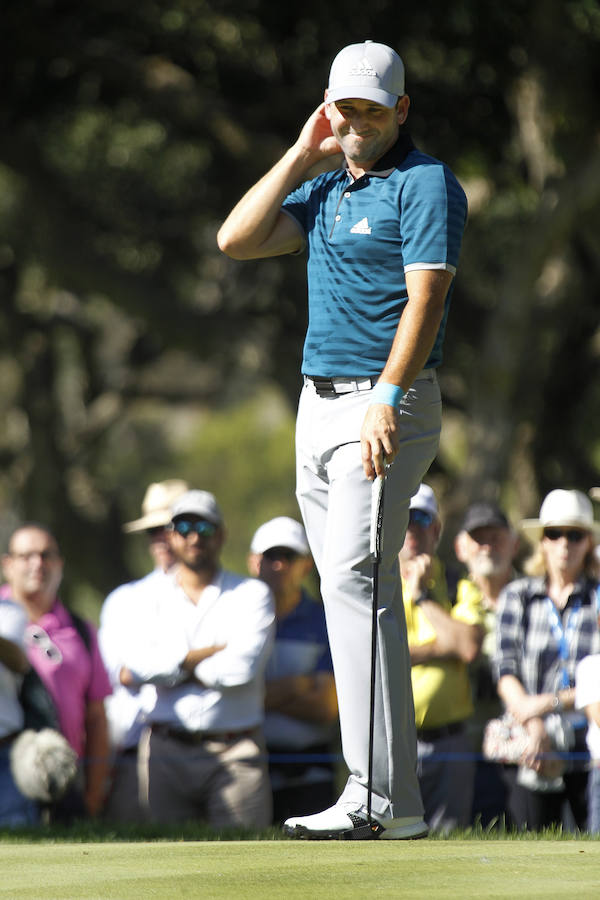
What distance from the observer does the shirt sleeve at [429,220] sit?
4445 mm

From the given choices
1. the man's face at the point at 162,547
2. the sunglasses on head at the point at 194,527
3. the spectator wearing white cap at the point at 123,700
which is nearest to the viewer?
the spectator wearing white cap at the point at 123,700

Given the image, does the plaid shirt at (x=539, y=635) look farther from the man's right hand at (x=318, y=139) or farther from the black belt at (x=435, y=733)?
the man's right hand at (x=318, y=139)

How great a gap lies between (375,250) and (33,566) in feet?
12.1

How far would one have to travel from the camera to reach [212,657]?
278 inches

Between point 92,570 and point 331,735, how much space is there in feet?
40.9

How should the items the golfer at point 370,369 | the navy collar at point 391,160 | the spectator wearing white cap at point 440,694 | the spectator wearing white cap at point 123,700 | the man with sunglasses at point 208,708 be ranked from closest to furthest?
the golfer at point 370,369, the navy collar at point 391,160, the man with sunglasses at point 208,708, the spectator wearing white cap at point 440,694, the spectator wearing white cap at point 123,700

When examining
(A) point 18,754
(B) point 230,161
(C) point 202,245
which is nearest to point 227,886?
(A) point 18,754

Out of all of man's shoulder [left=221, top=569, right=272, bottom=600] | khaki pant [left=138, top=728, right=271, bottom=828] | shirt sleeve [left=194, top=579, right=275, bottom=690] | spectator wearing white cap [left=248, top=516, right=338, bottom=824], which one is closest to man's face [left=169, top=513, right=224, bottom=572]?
man's shoulder [left=221, top=569, right=272, bottom=600]

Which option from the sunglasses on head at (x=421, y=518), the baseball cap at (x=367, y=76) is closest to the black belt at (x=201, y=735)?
the sunglasses on head at (x=421, y=518)

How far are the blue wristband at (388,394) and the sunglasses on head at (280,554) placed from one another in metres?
3.44

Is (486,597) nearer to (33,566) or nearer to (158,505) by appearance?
(158,505)

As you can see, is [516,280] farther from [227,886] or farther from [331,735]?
[227,886]

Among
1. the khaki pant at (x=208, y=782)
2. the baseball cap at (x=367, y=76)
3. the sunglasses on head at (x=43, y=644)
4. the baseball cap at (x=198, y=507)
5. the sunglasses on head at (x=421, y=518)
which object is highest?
the baseball cap at (x=367, y=76)

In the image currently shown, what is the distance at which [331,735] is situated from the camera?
295 inches
